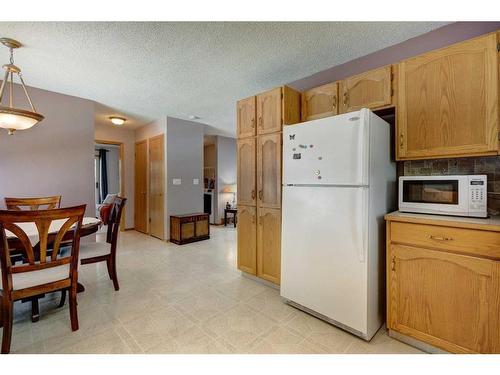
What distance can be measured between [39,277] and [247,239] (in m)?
1.86

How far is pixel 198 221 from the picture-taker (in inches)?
179

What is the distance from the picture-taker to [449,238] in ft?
4.63

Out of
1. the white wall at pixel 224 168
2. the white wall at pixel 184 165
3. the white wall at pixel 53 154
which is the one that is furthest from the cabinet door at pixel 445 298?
the white wall at pixel 224 168

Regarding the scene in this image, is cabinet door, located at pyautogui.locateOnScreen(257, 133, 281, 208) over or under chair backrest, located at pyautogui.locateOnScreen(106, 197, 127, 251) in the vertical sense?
over

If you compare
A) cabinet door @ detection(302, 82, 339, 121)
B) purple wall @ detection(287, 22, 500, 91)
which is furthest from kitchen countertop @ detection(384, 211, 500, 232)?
purple wall @ detection(287, 22, 500, 91)

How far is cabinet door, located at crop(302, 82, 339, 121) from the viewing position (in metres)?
2.25

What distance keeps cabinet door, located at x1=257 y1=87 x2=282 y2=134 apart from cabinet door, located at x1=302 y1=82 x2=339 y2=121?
0.32 metres

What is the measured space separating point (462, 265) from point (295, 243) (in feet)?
3.60

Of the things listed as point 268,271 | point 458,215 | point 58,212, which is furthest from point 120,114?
point 458,215

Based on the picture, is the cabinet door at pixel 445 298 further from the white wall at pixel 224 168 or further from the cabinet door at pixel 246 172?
the white wall at pixel 224 168

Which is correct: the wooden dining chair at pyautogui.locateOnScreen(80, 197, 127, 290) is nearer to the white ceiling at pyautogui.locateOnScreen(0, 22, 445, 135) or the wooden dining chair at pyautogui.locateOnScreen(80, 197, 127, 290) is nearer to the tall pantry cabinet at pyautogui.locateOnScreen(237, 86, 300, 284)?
the tall pantry cabinet at pyautogui.locateOnScreen(237, 86, 300, 284)

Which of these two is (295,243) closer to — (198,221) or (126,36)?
(126,36)

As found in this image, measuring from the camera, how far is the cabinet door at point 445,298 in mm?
1300

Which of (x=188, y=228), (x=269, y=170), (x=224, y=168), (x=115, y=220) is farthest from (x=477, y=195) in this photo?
(x=224, y=168)
